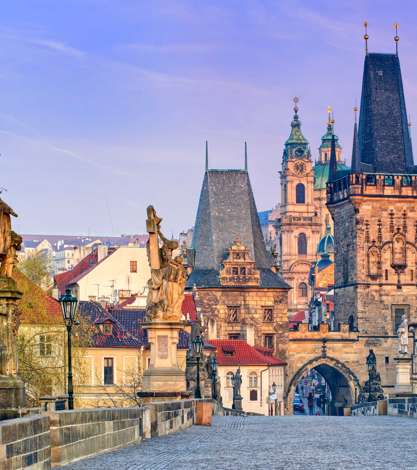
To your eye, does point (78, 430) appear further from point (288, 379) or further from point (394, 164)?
point (394, 164)

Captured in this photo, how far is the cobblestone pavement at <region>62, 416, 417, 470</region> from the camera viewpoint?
19.3m

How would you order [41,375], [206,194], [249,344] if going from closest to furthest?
[41,375] < [249,344] < [206,194]

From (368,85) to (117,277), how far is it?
24.0 m

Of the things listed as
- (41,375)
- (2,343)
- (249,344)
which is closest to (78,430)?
(2,343)

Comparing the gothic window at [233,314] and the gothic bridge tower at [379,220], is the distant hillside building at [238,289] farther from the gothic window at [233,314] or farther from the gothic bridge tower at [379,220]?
the gothic bridge tower at [379,220]

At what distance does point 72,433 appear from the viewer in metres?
18.6

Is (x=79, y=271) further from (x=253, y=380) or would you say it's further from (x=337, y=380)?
(x=253, y=380)

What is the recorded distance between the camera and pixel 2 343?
18.2 meters

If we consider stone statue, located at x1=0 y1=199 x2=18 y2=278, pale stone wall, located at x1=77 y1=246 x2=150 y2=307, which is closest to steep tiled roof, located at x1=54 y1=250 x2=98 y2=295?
pale stone wall, located at x1=77 y1=246 x2=150 y2=307

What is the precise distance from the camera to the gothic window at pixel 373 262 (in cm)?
11744

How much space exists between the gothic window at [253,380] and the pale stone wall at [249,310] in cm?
680

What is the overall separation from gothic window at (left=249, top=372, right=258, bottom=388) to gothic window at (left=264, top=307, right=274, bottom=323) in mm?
7961

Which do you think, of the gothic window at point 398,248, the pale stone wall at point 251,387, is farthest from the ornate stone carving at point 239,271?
the gothic window at point 398,248

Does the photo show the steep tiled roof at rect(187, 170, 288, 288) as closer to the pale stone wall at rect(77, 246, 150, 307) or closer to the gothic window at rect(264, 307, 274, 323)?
the gothic window at rect(264, 307, 274, 323)
